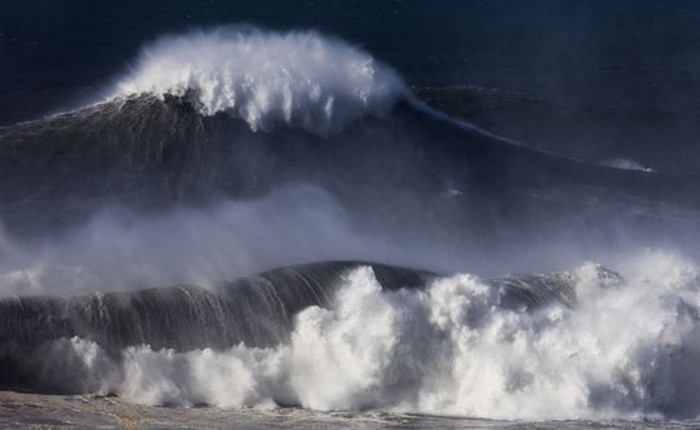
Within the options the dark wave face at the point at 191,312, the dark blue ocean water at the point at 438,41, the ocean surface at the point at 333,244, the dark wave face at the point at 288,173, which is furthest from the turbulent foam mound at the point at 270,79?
the dark wave face at the point at 191,312

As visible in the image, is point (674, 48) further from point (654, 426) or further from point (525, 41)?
point (654, 426)

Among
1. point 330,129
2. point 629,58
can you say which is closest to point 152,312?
point 330,129

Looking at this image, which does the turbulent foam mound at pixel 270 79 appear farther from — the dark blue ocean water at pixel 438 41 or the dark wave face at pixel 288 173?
the dark blue ocean water at pixel 438 41

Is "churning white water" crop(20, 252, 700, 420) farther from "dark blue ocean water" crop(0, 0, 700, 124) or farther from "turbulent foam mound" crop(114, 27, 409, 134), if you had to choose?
"dark blue ocean water" crop(0, 0, 700, 124)

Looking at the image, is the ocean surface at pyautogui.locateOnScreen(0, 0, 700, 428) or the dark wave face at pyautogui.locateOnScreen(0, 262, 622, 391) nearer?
the dark wave face at pyautogui.locateOnScreen(0, 262, 622, 391)

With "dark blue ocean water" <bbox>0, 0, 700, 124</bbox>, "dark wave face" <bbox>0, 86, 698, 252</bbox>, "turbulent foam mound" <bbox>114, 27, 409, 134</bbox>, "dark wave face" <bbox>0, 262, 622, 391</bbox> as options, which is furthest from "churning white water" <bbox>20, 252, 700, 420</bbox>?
"dark blue ocean water" <bbox>0, 0, 700, 124</bbox>

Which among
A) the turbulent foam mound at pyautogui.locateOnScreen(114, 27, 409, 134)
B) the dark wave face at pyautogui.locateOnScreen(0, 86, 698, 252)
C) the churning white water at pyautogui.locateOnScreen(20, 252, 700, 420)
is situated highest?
the turbulent foam mound at pyautogui.locateOnScreen(114, 27, 409, 134)
